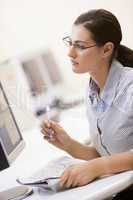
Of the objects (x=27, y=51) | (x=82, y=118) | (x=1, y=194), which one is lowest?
(x=82, y=118)

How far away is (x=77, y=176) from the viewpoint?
4.01 feet

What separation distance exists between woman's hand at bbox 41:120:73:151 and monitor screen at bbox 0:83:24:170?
0.12 metres

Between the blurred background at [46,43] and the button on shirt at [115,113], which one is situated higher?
the button on shirt at [115,113]

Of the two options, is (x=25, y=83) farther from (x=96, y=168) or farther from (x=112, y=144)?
(x=96, y=168)

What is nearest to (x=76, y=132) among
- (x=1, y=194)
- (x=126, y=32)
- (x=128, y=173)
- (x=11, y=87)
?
(x=11, y=87)

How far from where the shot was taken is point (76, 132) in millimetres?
2400

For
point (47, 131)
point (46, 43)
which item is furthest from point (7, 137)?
point (46, 43)

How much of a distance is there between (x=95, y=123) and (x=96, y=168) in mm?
321

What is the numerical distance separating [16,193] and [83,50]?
Answer: 548mm

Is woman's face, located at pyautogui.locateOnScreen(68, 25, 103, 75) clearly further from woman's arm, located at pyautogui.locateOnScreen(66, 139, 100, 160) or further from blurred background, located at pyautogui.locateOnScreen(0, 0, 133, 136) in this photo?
blurred background, located at pyautogui.locateOnScreen(0, 0, 133, 136)

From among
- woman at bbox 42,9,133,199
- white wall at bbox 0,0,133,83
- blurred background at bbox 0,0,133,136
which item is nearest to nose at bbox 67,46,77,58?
woman at bbox 42,9,133,199

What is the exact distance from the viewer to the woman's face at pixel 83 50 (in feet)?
4.88

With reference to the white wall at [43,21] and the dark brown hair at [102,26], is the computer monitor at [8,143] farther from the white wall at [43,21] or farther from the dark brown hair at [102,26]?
the white wall at [43,21]

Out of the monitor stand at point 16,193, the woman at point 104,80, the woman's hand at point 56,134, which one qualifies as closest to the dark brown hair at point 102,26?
the woman at point 104,80
